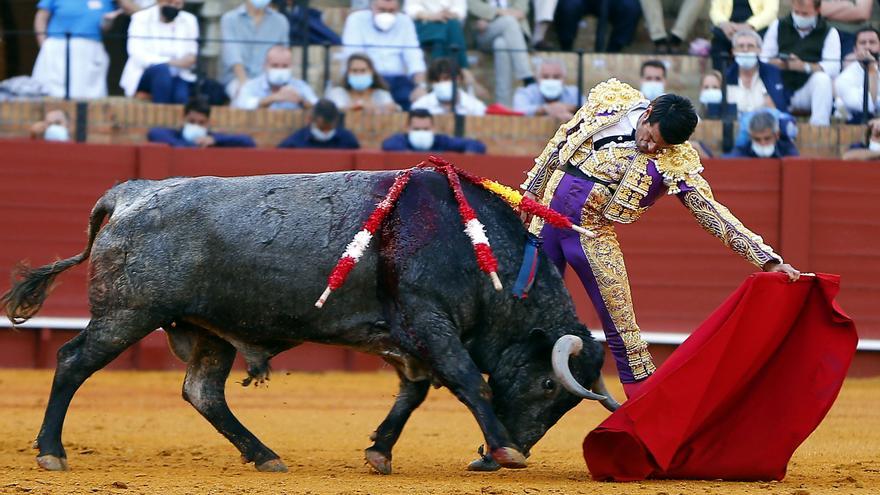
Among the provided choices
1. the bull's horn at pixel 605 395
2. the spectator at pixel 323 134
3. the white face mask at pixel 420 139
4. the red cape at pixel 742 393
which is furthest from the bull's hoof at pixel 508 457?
the spectator at pixel 323 134

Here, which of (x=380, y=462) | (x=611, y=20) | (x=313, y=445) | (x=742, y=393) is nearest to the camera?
(x=742, y=393)

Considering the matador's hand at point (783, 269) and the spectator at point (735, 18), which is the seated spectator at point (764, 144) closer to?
the spectator at point (735, 18)

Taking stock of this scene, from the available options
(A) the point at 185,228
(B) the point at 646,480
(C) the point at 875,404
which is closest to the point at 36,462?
(A) the point at 185,228

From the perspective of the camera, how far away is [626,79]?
10180mm

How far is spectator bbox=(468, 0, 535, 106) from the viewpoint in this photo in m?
10.1

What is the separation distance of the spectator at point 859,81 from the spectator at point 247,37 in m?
3.60

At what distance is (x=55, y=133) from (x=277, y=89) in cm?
145

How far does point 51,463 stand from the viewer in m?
5.61

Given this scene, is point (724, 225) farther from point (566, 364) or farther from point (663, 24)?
point (663, 24)

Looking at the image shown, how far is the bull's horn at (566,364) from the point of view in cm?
536

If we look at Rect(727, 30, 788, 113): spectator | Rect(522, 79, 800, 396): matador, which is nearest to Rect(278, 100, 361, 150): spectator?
Rect(727, 30, 788, 113): spectator

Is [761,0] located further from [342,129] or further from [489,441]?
[489,441]

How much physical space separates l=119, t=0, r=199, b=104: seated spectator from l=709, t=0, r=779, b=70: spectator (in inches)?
136

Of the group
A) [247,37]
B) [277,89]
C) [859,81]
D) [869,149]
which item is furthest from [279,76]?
[869,149]
